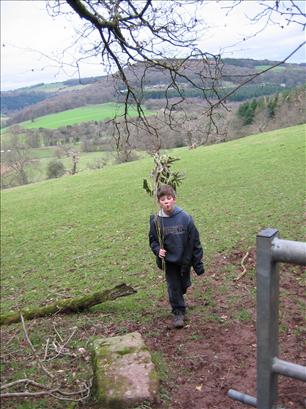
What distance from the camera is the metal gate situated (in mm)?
1554

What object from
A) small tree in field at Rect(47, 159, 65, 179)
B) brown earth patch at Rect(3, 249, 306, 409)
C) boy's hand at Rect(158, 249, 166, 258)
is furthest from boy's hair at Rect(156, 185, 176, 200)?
small tree in field at Rect(47, 159, 65, 179)

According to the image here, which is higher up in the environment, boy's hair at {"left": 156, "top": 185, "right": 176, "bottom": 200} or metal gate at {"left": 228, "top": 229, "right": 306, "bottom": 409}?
metal gate at {"left": 228, "top": 229, "right": 306, "bottom": 409}

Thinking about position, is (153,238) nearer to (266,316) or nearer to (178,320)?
(178,320)

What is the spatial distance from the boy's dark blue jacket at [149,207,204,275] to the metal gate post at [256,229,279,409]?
11.0 ft

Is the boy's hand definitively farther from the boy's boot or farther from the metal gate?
the metal gate

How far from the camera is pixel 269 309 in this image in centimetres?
165

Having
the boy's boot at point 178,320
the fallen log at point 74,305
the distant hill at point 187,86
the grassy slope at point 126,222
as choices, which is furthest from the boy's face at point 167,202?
the grassy slope at point 126,222

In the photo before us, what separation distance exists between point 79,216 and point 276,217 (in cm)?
734

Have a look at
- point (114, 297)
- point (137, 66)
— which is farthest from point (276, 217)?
point (137, 66)

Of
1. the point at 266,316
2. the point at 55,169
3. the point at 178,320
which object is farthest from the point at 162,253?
the point at 55,169

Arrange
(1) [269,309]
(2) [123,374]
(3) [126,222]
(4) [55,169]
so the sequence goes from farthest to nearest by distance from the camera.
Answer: (4) [55,169] < (3) [126,222] < (2) [123,374] < (1) [269,309]

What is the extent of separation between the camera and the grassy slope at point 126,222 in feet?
27.2

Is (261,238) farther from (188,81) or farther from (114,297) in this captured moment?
(114,297)

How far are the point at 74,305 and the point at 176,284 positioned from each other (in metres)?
1.77
